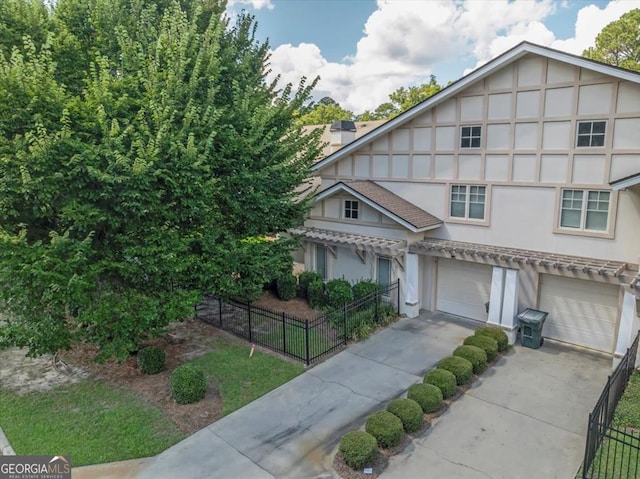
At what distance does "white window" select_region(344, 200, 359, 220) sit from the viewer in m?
17.1

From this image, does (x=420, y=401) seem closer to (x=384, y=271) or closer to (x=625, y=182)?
(x=384, y=271)

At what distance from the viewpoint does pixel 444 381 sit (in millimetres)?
10555

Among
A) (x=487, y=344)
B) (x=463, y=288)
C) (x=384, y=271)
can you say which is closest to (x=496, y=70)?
(x=463, y=288)

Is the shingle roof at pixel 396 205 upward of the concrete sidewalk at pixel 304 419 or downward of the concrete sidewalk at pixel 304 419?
upward

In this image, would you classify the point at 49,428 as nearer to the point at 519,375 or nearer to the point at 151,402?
the point at 151,402

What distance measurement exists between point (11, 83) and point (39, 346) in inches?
231

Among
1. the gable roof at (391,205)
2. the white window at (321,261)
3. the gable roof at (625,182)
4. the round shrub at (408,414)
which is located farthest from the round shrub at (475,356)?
the white window at (321,261)

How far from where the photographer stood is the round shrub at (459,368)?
36.4 ft

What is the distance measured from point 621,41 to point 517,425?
109 feet

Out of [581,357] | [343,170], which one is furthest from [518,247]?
[343,170]

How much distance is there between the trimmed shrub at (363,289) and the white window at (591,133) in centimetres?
790

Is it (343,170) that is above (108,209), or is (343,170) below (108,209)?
above

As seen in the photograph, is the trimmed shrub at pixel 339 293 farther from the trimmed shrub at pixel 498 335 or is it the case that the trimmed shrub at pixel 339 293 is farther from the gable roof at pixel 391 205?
the trimmed shrub at pixel 498 335

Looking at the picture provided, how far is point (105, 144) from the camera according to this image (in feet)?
31.2
